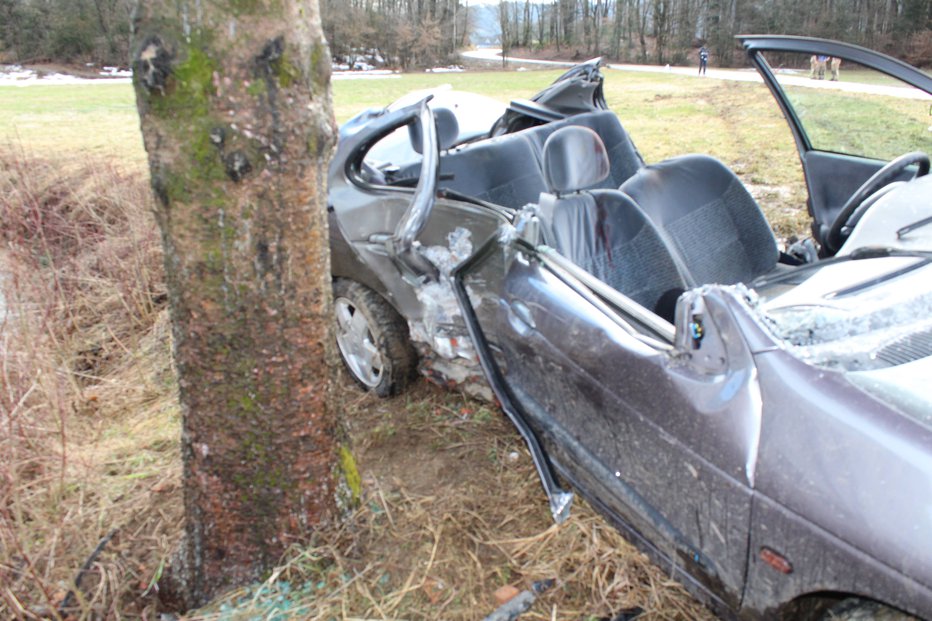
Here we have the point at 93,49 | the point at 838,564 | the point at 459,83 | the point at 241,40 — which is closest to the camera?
the point at 838,564

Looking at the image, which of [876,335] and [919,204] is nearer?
[876,335]

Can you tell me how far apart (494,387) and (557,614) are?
0.81 metres

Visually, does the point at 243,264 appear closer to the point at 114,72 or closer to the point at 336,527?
the point at 336,527

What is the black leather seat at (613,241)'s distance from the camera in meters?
2.90

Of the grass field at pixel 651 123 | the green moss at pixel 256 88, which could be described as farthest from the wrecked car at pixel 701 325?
the grass field at pixel 651 123

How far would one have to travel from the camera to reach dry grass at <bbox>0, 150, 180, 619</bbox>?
254 centimetres

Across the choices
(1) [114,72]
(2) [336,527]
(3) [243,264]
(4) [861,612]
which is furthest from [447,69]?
(4) [861,612]

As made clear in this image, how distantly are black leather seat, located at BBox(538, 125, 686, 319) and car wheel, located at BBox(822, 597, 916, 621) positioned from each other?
4.69 ft

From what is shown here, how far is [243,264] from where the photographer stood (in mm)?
2074

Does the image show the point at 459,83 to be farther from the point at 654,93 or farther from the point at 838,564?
the point at 838,564

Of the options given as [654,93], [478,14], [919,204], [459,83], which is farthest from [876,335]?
[478,14]

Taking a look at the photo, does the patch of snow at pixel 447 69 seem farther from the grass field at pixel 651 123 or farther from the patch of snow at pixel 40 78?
the patch of snow at pixel 40 78

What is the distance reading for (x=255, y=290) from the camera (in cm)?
211

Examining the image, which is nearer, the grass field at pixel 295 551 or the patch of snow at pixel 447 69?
the grass field at pixel 295 551
